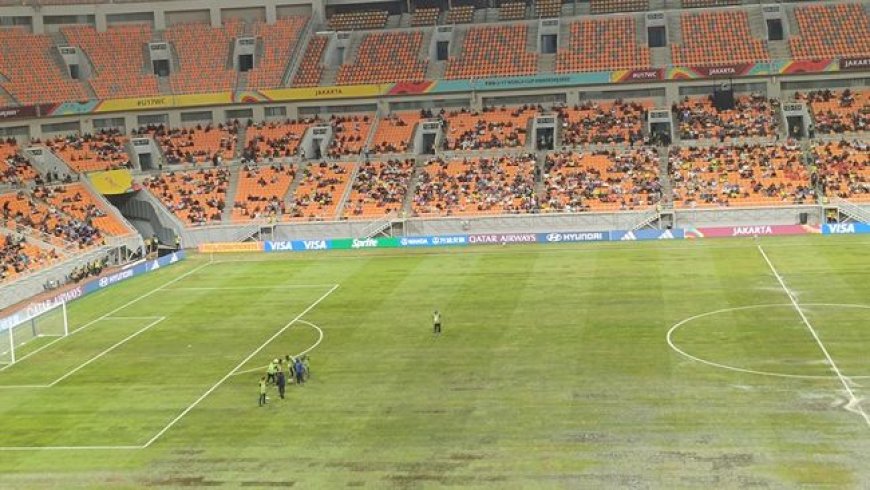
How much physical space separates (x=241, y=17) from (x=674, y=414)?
80518 mm

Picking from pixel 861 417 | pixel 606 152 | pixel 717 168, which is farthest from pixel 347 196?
pixel 861 417

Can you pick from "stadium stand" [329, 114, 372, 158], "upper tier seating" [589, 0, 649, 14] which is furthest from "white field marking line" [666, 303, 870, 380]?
"upper tier seating" [589, 0, 649, 14]

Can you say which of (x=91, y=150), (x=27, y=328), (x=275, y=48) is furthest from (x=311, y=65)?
(x=27, y=328)

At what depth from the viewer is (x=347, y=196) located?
85.8 m

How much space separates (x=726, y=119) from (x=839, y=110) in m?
8.82

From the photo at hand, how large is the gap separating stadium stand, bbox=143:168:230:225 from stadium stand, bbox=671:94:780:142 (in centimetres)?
3768

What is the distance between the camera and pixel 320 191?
284 feet

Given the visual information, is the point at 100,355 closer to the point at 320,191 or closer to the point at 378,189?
the point at 320,191

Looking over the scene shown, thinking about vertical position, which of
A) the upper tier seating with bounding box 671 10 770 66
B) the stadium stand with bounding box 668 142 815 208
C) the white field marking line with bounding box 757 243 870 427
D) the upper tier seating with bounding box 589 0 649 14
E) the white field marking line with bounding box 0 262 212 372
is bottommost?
the white field marking line with bounding box 757 243 870 427

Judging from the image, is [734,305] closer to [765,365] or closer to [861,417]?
[765,365]

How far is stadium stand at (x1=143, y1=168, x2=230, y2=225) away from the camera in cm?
8462

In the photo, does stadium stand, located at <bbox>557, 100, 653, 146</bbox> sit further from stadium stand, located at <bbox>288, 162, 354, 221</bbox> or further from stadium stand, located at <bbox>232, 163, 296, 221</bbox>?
stadium stand, located at <bbox>232, 163, 296, 221</bbox>

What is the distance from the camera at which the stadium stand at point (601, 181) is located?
79.3m

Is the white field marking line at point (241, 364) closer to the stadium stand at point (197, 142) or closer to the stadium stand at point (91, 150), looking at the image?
the stadium stand at point (197, 142)
